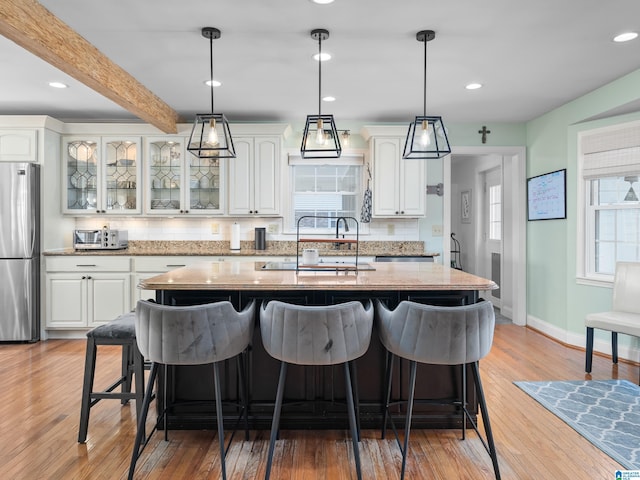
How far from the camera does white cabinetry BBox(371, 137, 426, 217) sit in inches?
196

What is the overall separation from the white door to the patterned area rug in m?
2.85

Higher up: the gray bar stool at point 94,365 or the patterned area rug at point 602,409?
the gray bar stool at point 94,365

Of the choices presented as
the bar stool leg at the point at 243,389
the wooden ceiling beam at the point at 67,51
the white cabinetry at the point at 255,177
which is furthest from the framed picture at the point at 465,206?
the bar stool leg at the point at 243,389

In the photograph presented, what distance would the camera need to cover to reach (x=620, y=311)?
12.4 feet

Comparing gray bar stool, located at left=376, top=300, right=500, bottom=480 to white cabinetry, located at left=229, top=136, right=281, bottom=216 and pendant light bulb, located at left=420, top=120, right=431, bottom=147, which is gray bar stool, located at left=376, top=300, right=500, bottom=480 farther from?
white cabinetry, located at left=229, top=136, right=281, bottom=216

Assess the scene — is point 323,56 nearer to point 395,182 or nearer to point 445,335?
point 395,182

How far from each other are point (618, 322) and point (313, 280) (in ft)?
8.73

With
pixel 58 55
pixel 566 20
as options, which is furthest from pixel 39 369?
pixel 566 20

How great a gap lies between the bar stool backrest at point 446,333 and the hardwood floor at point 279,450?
596 millimetres

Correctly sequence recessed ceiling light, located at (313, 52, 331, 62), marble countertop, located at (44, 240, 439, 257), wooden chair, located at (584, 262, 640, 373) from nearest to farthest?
recessed ceiling light, located at (313, 52, 331, 62) → wooden chair, located at (584, 262, 640, 373) → marble countertop, located at (44, 240, 439, 257)

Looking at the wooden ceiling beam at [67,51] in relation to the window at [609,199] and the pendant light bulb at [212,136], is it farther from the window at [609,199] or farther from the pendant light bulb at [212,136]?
the window at [609,199]

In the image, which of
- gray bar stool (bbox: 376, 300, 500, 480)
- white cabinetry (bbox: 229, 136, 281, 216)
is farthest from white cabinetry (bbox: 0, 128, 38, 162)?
gray bar stool (bbox: 376, 300, 500, 480)

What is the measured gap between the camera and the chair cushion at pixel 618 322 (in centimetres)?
340

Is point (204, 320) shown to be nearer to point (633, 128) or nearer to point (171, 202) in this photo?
point (171, 202)
